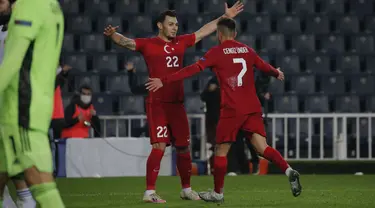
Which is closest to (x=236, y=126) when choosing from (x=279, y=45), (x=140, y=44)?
(x=140, y=44)

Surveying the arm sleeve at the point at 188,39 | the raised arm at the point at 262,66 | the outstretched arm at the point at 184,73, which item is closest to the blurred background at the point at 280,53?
the arm sleeve at the point at 188,39

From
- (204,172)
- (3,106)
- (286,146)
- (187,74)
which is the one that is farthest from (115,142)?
(3,106)

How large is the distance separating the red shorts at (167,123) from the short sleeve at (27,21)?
4.87 metres

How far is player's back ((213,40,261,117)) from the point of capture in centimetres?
949

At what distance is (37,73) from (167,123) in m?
4.88

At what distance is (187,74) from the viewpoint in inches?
362

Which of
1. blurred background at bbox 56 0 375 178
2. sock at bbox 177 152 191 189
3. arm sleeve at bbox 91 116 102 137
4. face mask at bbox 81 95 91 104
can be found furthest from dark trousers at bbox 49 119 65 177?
sock at bbox 177 152 191 189

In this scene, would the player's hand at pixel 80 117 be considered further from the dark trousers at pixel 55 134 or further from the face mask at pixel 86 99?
the dark trousers at pixel 55 134

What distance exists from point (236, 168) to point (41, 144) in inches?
490

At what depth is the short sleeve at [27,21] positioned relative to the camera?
5312mm

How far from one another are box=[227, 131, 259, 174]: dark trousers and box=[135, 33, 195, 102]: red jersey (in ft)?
23.7

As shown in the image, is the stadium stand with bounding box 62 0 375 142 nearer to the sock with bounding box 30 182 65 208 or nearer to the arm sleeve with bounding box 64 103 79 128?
the arm sleeve with bounding box 64 103 79 128

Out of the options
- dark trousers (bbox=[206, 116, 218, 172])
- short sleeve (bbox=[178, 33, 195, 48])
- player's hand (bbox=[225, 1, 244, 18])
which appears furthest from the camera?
dark trousers (bbox=[206, 116, 218, 172])

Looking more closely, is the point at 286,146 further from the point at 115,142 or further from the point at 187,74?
the point at 187,74
